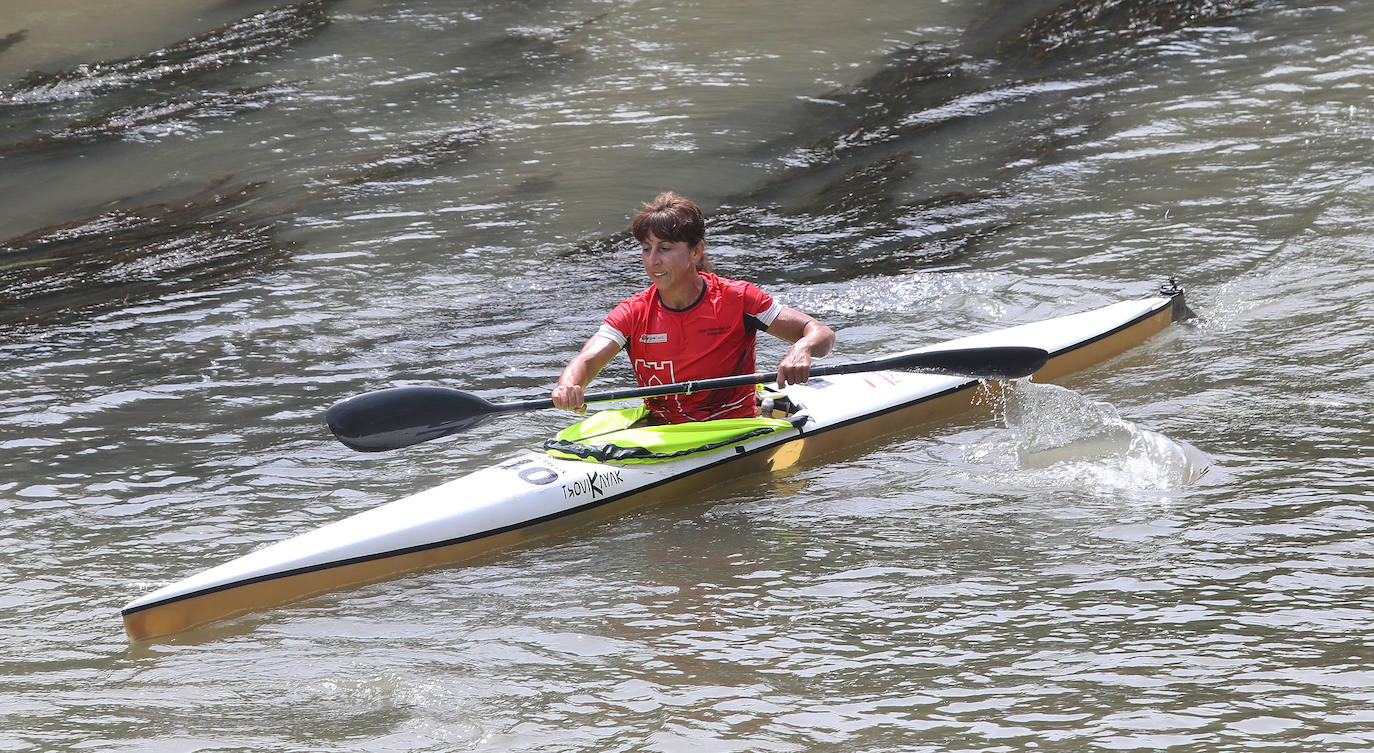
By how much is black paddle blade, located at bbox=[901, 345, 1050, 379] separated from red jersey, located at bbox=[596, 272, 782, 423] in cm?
69

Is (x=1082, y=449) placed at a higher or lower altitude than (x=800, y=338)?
lower

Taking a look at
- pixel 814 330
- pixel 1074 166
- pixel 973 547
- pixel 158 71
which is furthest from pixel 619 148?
pixel 973 547

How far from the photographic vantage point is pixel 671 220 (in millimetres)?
4461

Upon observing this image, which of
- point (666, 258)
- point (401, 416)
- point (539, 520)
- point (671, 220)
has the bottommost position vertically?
point (539, 520)

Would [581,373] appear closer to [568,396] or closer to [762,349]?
[568,396]

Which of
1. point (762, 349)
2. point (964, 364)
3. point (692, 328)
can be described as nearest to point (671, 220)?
point (692, 328)

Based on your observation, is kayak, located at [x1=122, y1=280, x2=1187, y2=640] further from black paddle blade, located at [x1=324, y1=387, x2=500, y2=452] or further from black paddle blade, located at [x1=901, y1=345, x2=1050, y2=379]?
black paddle blade, located at [x1=901, y1=345, x2=1050, y2=379]

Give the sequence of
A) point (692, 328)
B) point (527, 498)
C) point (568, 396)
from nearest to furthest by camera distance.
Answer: point (568, 396) < point (527, 498) < point (692, 328)

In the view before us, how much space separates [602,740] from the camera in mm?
3223

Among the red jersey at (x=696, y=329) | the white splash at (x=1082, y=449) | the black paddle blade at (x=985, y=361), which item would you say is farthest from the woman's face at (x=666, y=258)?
the white splash at (x=1082, y=449)

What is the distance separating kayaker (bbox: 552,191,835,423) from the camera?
454 centimetres

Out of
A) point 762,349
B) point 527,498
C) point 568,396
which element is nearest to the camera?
point 568,396

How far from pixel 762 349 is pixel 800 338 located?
216 centimetres

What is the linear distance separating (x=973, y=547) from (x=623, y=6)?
10688 millimetres
